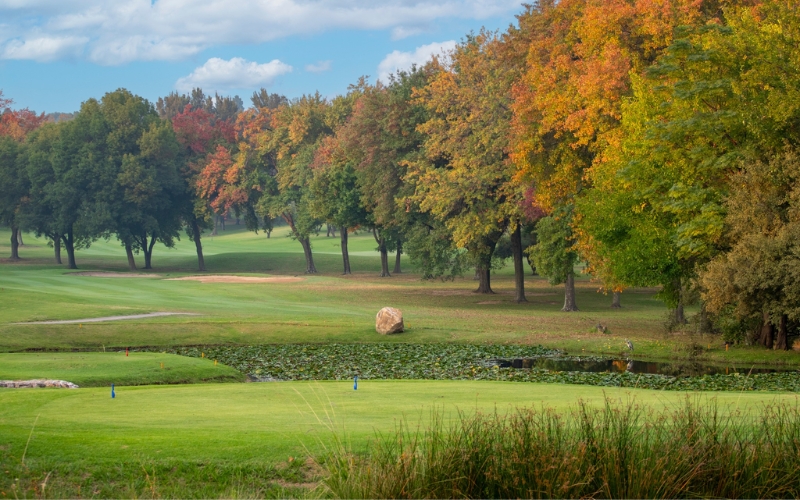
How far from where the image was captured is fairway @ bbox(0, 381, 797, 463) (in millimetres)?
11531

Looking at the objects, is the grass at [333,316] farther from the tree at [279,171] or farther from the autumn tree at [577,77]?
the tree at [279,171]

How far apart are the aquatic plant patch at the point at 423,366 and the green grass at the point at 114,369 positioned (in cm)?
159

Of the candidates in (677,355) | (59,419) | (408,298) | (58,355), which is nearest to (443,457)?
(59,419)

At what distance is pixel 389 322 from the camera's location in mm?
34062

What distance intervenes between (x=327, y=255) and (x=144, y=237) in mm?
21780

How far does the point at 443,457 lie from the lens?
9586 mm

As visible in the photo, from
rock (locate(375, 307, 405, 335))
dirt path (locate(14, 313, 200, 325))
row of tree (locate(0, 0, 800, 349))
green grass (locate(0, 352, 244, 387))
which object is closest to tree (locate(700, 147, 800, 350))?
row of tree (locate(0, 0, 800, 349))

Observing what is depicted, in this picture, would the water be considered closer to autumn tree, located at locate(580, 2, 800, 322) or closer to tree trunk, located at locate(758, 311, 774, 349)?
tree trunk, located at locate(758, 311, 774, 349)

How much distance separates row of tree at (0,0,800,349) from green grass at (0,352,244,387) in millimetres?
16689

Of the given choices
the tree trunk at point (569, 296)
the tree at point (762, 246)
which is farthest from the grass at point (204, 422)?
the tree trunk at point (569, 296)

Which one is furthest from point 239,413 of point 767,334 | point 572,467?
point 767,334

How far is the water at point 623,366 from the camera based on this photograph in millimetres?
26375

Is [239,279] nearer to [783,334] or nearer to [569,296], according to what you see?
[569,296]

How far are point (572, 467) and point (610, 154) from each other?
83.4 feet
